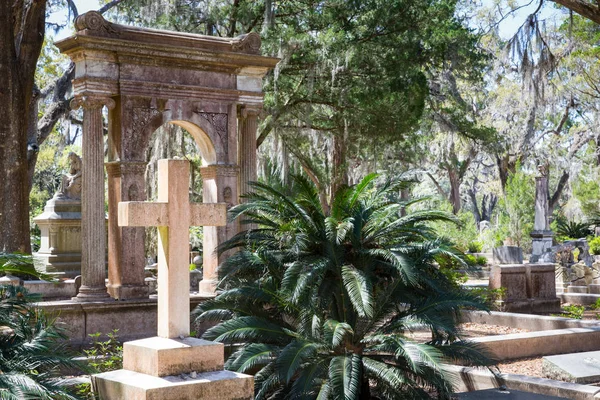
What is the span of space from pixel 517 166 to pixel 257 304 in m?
31.5

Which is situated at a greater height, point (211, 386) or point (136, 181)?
point (136, 181)

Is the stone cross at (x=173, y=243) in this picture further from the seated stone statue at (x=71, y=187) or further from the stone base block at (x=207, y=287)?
the seated stone statue at (x=71, y=187)

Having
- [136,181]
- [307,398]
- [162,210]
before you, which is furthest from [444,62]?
[162,210]

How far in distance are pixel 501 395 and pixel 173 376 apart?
14.5 feet

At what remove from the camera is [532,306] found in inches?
671

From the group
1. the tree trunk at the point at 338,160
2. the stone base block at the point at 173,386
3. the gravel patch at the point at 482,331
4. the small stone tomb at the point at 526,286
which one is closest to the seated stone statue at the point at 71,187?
the tree trunk at the point at 338,160

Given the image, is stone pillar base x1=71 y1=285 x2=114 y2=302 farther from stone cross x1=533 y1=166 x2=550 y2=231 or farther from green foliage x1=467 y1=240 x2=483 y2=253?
green foliage x1=467 y1=240 x2=483 y2=253

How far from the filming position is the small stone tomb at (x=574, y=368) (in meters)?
9.54

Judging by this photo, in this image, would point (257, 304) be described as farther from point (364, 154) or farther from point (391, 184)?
point (364, 154)

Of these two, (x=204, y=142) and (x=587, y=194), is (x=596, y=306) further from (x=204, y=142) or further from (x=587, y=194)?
(x=587, y=194)

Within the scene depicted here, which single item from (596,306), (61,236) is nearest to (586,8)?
(596,306)

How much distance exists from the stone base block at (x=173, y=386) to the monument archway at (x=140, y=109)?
657cm

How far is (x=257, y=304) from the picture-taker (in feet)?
30.0

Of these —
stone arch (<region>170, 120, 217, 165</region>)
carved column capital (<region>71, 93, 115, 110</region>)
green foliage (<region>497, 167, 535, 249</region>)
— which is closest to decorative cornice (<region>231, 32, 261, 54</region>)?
stone arch (<region>170, 120, 217, 165</region>)
